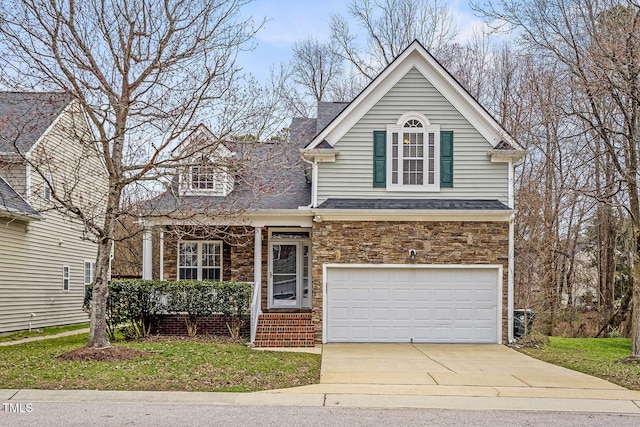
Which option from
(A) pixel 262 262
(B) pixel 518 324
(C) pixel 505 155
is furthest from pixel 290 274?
(C) pixel 505 155

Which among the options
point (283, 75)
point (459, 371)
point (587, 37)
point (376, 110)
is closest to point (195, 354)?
point (459, 371)

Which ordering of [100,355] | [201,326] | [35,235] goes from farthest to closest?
[35,235] < [201,326] < [100,355]

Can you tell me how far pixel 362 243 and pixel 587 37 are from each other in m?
7.35

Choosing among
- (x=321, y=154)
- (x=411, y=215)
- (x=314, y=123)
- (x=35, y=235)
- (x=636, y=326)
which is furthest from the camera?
(x=314, y=123)

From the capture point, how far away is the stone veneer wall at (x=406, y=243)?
55.9ft

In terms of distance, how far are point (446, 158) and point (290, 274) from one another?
536 cm

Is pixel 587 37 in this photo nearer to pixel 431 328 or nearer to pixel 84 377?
pixel 431 328

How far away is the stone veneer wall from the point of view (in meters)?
17.0

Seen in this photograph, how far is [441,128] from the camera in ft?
57.1

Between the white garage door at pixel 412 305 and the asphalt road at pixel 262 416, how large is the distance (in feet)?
26.1

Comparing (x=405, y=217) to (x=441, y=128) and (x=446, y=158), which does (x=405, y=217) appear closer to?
(x=446, y=158)

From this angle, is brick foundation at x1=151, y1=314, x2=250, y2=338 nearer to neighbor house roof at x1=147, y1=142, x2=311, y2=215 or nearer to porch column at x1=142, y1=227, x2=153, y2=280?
porch column at x1=142, y1=227, x2=153, y2=280

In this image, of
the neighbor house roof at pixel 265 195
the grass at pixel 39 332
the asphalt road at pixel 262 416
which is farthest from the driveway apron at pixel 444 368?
the grass at pixel 39 332

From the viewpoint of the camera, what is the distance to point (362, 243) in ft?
56.0
